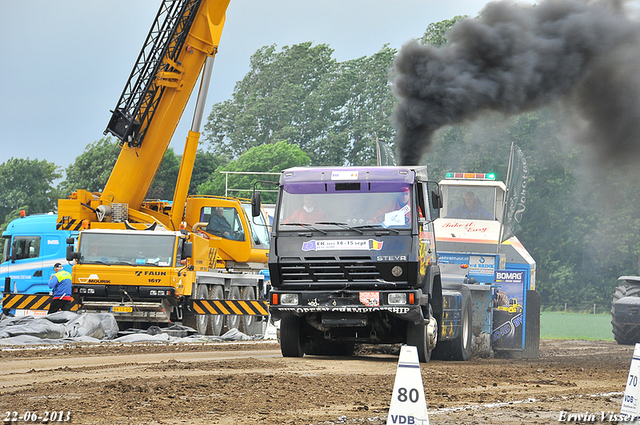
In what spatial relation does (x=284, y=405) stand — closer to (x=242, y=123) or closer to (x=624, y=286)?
(x=624, y=286)

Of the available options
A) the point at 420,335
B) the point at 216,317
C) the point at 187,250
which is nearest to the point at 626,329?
the point at 216,317

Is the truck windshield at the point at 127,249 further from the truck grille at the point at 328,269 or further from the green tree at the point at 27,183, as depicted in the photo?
the green tree at the point at 27,183

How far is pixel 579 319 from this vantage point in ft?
163

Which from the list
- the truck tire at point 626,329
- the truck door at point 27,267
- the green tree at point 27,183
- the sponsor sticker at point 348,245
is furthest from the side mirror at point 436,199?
the green tree at point 27,183

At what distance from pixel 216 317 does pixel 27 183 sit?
2023 inches

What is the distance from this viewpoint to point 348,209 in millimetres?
12781

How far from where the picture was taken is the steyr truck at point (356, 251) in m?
12.5

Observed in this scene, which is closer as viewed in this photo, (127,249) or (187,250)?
(127,249)

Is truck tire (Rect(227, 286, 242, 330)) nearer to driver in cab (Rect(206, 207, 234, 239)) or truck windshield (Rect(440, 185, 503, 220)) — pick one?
driver in cab (Rect(206, 207, 234, 239))

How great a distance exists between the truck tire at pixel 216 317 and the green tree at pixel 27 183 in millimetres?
48594

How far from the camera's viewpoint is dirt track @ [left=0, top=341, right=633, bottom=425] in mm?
7914

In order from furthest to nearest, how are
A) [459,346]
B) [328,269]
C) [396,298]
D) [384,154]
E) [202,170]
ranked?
[202,170]
[384,154]
[459,346]
[328,269]
[396,298]

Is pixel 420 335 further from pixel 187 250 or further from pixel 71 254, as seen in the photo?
pixel 71 254

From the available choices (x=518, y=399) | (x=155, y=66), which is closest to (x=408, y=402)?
(x=518, y=399)
